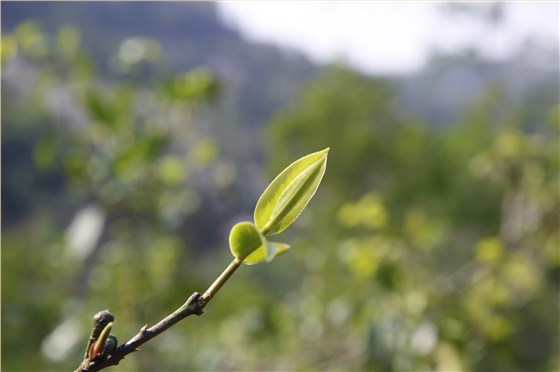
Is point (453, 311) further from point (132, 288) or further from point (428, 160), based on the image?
point (428, 160)

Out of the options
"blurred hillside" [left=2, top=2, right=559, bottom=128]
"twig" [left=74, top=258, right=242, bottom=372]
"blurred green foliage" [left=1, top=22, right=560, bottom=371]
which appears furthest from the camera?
"blurred hillside" [left=2, top=2, right=559, bottom=128]

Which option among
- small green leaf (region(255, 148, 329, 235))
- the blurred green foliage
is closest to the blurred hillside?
the blurred green foliage

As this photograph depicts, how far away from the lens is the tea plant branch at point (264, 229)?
0.72 ft

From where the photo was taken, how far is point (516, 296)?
1113mm

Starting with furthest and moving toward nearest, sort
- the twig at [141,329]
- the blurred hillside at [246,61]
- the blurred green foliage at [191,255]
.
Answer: the blurred hillside at [246,61] → the blurred green foliage at [191,255] → the twig at [141,329]

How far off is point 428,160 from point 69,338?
6336 mm

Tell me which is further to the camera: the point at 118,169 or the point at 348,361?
the point at 348,361

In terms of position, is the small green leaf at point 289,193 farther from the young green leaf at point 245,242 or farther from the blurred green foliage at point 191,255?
the blurred green foliage at point 191,255

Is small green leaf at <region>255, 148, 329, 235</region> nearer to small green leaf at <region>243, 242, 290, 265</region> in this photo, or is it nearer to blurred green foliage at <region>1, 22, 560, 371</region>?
small green leaf at <region>243, 242, 290, 265</region>

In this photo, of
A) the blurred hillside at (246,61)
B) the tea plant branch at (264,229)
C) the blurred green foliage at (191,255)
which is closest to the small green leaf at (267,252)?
the tea plant branch at (264,229)

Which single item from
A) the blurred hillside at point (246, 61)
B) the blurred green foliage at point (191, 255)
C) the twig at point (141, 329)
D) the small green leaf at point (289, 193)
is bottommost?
the twig at point (141, 329)

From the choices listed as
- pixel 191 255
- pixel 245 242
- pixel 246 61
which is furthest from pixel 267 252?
pixel 246 61

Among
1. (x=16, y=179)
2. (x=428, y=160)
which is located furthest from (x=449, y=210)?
(x=16, y=179)

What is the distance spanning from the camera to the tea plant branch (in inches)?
8.7
